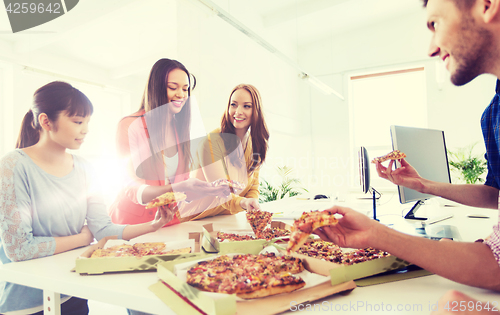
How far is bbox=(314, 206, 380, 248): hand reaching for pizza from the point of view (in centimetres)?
79

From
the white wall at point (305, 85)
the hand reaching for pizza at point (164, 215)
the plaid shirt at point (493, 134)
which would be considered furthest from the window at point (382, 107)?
the hand reaching for pizza at point (164, 215)

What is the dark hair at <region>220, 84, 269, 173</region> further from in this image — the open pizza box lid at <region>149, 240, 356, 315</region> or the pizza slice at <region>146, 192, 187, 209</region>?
the open pizza box lid at <region>149, 240, 356, 315</region>

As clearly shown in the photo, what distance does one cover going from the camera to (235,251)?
0.97m

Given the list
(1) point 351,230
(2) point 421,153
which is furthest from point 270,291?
(2) point 421,153

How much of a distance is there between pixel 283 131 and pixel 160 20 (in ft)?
9.97

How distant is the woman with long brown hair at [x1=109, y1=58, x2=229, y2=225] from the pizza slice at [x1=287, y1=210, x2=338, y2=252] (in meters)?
0.91

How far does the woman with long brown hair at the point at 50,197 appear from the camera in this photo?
111cm

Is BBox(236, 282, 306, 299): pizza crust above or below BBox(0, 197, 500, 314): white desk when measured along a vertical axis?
above

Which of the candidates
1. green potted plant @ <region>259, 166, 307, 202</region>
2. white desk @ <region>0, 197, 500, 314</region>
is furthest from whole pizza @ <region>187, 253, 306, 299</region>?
green potted plant @ <region>259, 166, 307, 202</region>

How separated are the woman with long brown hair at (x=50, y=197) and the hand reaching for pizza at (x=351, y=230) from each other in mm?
810

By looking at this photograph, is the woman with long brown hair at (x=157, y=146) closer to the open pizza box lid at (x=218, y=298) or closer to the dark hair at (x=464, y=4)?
the open pizza box lid at (x=218, y=298)

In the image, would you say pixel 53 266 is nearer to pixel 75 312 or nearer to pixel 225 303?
pixel 75 312

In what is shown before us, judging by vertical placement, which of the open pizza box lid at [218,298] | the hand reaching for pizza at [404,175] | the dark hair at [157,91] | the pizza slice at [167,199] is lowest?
the open pizza box lid at [218,298]

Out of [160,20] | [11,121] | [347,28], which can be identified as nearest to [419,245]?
[11,121]
